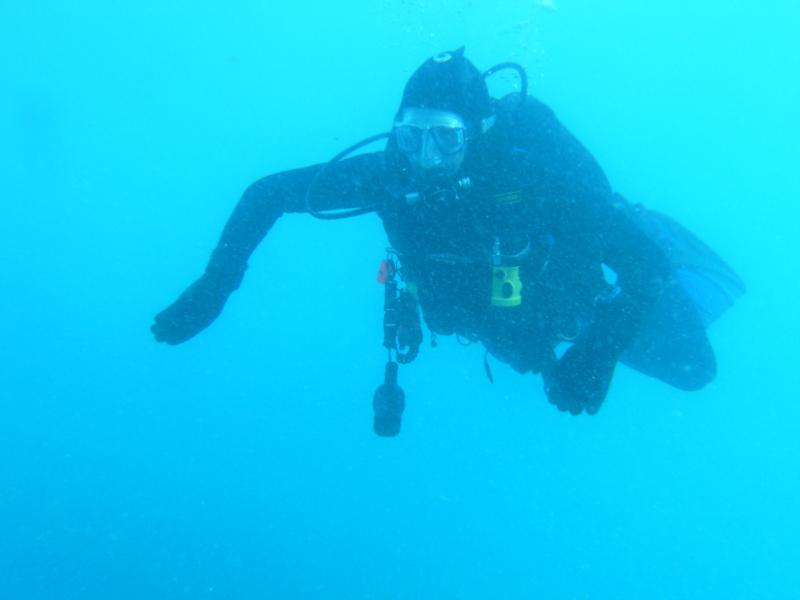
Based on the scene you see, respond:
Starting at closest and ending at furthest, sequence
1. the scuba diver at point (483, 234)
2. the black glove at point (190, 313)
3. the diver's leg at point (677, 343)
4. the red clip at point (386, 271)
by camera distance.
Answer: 1. the black glove at point (190, 313)
2. the scuba diver at point (483, 234)
3. the red clip at point (386, 271)
4. the diver's leg at point (677, 343)

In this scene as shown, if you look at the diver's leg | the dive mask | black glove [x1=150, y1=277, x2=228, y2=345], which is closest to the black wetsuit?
black glove [x1=150, y1=277, x2=228, y2=345]

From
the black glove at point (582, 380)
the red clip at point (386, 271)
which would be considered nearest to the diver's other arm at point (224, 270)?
the red clip at point (386, 271)

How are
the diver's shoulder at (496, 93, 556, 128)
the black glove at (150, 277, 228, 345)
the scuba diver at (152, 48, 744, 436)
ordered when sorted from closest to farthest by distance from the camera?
1. the black glove at (150, 277, 228, 345)
2. the scuba diver at (152, 48, 744, 436)
3. the diver's shoulder at (496, 93, 556, 128)

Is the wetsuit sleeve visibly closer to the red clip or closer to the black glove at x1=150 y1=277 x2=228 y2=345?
the black glove at x1=150 y1=277 x2=228 y2=345

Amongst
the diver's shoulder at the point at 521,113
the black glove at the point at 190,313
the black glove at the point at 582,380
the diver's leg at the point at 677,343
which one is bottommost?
the black glove at the point at 582,380

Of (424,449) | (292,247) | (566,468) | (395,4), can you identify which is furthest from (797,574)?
(395,4)

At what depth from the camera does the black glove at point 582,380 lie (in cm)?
276

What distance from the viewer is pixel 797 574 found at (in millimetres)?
17297

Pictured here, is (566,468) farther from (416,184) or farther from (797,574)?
(416,184)

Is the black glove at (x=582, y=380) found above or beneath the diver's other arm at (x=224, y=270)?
beneath

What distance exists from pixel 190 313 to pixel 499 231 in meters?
1.51

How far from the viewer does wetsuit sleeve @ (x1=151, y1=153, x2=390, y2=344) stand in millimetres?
2951

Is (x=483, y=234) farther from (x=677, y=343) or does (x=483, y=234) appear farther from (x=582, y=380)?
(x=677, y=343)

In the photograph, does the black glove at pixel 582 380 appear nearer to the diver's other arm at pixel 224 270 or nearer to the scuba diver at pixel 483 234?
the scuba diver at pixel 483 234
